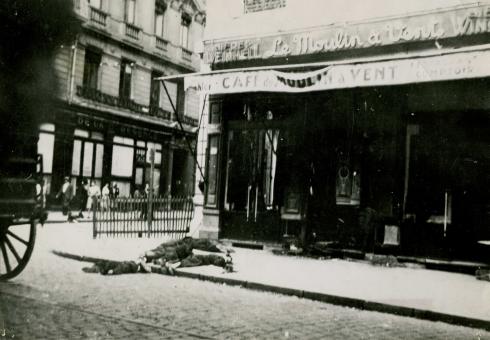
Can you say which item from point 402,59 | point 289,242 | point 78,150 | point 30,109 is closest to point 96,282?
point 30,109

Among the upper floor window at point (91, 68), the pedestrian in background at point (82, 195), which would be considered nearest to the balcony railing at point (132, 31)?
the upper floor window at point (91, 68)

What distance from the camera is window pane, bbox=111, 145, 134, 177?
2644 cm

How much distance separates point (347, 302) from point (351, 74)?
437 centimetres

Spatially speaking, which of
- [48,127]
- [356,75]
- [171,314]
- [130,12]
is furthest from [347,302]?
[130,12]

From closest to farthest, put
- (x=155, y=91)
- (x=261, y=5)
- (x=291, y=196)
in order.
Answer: (x=291, y=196) < (x=261, y=5) < (x=155, y=91)

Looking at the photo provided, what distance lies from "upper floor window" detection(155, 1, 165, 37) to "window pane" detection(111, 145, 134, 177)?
22.3ft

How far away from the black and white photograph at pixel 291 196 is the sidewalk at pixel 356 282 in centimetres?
4

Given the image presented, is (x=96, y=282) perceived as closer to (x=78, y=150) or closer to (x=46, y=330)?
(x=46, y=330)

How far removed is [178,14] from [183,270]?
2377 centimetres

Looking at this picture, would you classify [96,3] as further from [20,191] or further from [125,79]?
[20,191]

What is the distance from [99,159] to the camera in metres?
25.0

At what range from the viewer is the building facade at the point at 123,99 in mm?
22734

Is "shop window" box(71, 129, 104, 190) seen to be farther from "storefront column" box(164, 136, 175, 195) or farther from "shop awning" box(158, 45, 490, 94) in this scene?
"shop awning" box(158, 45, 490, 94)

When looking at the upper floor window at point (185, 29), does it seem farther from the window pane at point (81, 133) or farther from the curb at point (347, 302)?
the curb at point (347, 302)
